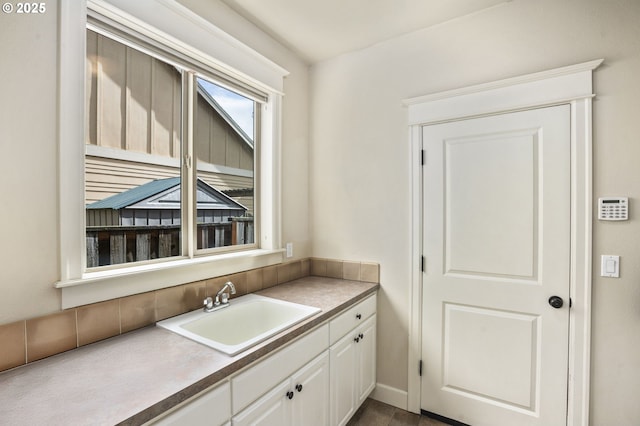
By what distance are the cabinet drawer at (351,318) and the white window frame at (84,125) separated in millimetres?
697

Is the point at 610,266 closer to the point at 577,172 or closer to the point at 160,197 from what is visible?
the point at 577,172

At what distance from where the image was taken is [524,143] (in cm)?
179

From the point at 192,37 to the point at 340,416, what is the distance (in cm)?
236

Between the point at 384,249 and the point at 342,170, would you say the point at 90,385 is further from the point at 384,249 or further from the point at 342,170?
the point at 342,170

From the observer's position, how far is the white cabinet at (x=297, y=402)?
121 cm

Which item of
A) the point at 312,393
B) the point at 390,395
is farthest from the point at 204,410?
the point at 390,395

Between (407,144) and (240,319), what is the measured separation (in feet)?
5.38

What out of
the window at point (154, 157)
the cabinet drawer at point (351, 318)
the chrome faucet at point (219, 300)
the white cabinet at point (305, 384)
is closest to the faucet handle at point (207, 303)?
the chrome faucet at point (219, 300)

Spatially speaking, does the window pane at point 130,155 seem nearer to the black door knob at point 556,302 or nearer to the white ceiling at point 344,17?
the white ceiling at point 344,17

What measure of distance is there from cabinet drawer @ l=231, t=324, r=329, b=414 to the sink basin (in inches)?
4.3

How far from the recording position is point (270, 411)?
1276 millimetres

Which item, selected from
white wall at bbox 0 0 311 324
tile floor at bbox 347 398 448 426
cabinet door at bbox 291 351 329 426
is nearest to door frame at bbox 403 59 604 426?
tile floor at bbox 347 398 448 426

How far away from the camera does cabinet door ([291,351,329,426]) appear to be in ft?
4.73

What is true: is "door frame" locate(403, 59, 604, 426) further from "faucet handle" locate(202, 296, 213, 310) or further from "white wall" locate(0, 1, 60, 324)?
"white wall" locate(0, 1, 60, 324)
